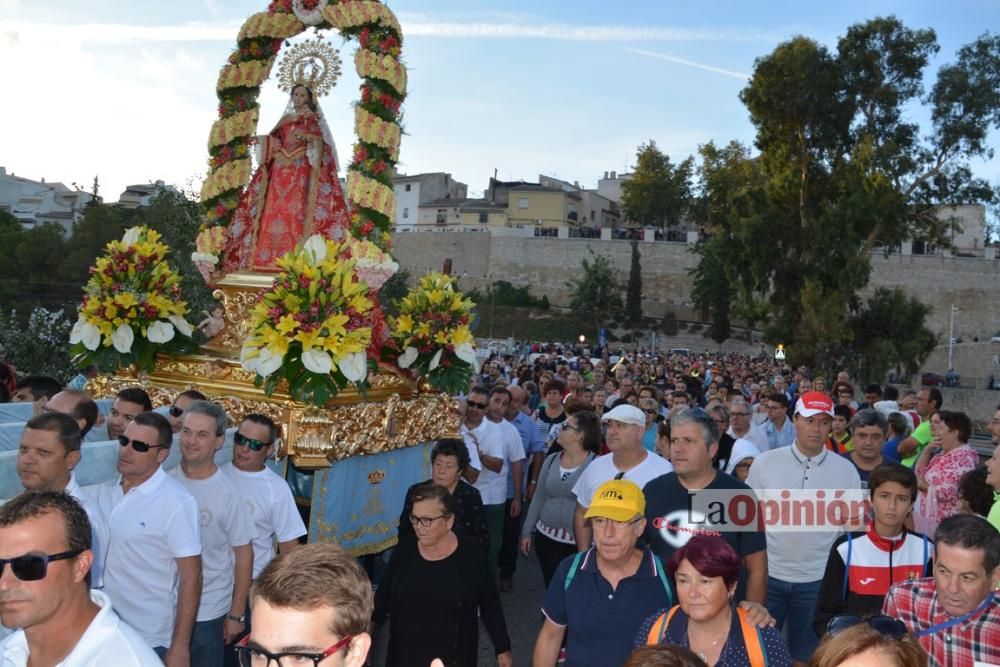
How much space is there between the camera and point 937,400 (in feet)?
31.8

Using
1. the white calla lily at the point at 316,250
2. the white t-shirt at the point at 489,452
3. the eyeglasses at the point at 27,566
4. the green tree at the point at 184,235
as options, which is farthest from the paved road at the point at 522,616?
the green tree at the point at 184,235

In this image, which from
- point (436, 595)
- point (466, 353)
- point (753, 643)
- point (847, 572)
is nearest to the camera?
point (753, 643)

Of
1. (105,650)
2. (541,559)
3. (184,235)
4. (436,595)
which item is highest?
(184,235)

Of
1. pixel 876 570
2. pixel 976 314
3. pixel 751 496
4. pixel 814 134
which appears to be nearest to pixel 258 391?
pixel 751 496

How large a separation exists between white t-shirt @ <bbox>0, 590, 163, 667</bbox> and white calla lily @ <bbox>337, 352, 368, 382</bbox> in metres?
3.58

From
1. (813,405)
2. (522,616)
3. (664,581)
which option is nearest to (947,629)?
(664,581)

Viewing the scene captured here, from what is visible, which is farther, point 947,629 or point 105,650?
point 947,629

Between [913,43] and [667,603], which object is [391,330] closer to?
[667,603]

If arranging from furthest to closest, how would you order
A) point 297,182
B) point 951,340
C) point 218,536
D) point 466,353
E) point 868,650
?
point 951,340 < point 297,182 < point 466,353 < point 218,536 < point 868,650

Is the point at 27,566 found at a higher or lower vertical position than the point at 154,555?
higher

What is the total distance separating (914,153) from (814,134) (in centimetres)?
341

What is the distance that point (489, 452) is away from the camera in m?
8.22

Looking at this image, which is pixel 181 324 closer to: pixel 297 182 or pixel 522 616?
pixel 297 182

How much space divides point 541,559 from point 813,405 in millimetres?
2197
